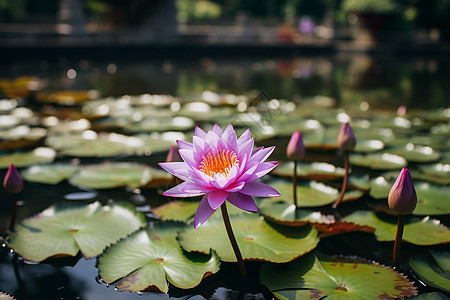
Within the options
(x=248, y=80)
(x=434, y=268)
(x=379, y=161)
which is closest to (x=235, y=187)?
(x=434, y=268)

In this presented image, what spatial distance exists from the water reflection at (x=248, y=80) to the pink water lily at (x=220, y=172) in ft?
13.6

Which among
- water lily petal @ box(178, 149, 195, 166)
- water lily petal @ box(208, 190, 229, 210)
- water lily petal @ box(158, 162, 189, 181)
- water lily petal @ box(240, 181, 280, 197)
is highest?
water lily petal @ box(178, 149, 195, 166)

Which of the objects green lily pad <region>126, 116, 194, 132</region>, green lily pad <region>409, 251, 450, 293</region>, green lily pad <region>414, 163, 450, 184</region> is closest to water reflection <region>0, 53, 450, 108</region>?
green lily pad <region>126, 116, 194, 132</region>

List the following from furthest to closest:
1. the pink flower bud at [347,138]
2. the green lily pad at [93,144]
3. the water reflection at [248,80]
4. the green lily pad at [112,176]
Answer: the water reflection at [248,80] < the green lily pad at [93,144] < the green lily pad at [112,176] < the pink flower bud at [347,138]

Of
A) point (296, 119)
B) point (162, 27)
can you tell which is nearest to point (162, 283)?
point (296, 119)

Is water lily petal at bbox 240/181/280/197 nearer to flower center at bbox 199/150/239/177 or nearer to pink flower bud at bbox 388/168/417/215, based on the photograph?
flower center at bbox 199/150/239/177

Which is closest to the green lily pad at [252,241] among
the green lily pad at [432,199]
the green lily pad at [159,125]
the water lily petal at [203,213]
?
the water lily petal at [203,213]

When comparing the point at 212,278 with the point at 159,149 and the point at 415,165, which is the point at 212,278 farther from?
the point at 415,165

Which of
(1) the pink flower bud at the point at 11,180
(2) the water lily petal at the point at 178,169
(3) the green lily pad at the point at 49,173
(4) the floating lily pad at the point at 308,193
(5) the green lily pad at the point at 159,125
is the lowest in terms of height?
(3) the green lily pad at the point at 49,173

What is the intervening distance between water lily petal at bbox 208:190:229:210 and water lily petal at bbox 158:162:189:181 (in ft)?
0.27

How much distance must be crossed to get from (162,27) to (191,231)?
1253cm

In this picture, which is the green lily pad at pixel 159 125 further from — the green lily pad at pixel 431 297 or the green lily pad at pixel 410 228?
→ the green lily pad at pixel 431 297

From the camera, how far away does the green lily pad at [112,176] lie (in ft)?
7.07

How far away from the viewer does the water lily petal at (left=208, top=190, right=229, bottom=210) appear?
1049 millimetres
